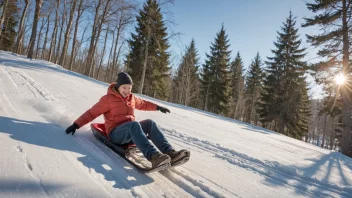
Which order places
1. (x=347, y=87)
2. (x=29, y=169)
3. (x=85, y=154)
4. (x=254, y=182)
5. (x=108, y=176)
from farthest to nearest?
(x=347, y=87), (x=254, y=182), (x=85, y=154), (x=108, y=176), (x=29, y=169)

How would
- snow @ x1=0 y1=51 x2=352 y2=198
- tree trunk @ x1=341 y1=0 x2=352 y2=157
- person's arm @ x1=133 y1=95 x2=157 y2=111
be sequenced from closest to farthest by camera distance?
1. snow @ x1=0 y1=51 x2=352 y2=198
2. person's arm @ x1=133 y1=95 x2=157 y2=111
3. tree trunk @ x1=341 y1=0 x2=352 y2=157

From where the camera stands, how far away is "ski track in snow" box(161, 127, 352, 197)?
2.84 metres

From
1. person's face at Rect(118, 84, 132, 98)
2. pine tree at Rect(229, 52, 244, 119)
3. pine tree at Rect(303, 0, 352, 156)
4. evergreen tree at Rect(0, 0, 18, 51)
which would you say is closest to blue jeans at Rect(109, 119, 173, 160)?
person's face at Rect(118, 84, 132, 98)

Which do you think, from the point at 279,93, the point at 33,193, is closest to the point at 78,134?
the point at 33,193

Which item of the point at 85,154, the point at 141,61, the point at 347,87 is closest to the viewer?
the point at 85,154

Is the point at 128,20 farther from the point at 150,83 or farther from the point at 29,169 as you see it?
the point at 29,169

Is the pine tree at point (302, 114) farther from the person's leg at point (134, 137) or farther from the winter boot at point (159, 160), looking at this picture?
the winter boot at point (159, 160)

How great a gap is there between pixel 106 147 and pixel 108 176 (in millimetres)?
768

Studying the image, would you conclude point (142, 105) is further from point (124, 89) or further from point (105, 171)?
point (105, 171)

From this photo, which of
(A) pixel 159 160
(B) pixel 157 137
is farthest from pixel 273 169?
(A) pixel 159 160

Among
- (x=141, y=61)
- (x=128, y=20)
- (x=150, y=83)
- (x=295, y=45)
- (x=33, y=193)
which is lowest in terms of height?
(x=33, y=193)

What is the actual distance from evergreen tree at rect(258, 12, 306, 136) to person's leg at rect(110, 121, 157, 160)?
2051 cm

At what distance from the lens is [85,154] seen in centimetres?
245

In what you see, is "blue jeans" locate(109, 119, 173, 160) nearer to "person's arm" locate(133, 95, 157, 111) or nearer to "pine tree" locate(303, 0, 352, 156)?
"person's arm" locate(133, 95, 157, 111)
